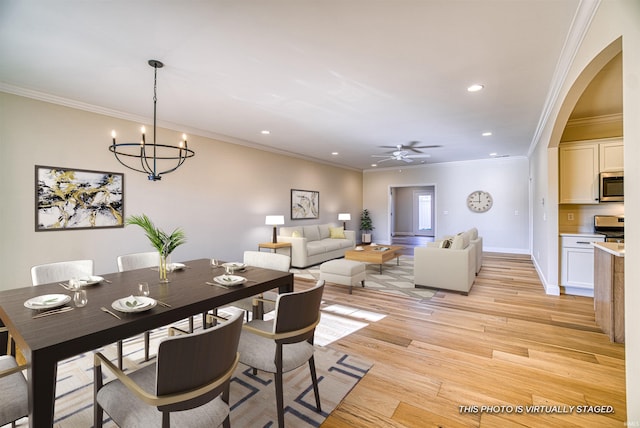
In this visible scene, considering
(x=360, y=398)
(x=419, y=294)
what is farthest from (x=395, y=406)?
(x=419, y=294)

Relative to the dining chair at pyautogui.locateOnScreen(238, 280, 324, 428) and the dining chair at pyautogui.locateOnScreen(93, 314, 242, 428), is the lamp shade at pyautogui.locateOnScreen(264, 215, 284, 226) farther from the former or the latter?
the dining chair at pyautogui.locateOnScreen(93, 314, 242, 428)

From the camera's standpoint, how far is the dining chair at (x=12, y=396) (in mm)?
1251

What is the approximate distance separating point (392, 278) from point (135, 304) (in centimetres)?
440

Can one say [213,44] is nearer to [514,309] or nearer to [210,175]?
[210,175]

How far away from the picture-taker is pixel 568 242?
4145 millimetres

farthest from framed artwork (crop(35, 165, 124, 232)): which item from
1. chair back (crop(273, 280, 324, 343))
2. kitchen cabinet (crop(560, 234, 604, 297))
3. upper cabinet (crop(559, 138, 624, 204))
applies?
upper cabinet (crop(559, 138, 624, 204))

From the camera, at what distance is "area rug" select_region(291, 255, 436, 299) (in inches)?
174

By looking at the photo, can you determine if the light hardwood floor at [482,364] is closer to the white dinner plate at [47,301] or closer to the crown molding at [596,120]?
the white dinner plate at [47,301]

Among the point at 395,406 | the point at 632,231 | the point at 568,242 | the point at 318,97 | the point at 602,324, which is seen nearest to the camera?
the point at 632,231

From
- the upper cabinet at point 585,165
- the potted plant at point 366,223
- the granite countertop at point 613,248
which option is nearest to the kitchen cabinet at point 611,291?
the granite countertop at point 613,248

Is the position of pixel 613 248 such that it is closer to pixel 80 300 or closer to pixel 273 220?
pixel 80 300

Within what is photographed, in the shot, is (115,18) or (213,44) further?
(213,44)

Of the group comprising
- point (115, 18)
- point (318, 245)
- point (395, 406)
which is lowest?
point (395, 406)

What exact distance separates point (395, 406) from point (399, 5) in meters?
2.71
